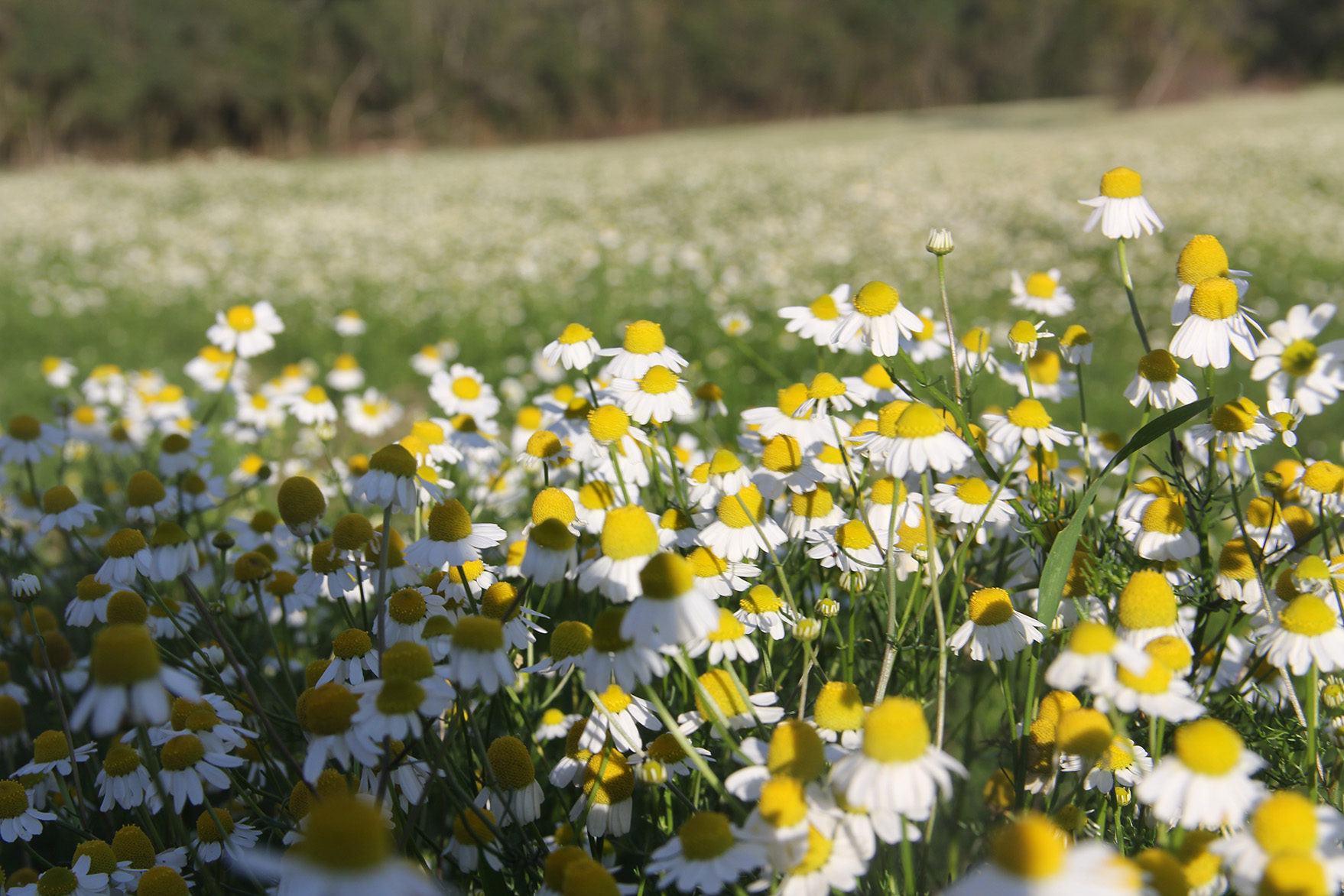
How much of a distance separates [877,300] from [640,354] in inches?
16.4

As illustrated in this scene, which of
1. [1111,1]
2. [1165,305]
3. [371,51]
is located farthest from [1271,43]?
[1165,305]

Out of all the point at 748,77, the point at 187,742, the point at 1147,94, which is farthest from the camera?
the point at 748,77

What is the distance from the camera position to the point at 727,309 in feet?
18.6

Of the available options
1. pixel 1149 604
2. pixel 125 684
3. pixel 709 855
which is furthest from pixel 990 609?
pixel 125 684

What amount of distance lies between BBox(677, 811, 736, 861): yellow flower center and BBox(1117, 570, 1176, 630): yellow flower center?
0.56m

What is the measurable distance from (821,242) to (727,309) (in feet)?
11.2

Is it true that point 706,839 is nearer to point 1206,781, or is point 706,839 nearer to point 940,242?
point 1206,781

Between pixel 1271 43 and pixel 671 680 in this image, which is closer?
pixel 671 680

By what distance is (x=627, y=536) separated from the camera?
121 cm

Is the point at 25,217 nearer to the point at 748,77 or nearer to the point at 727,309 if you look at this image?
the point at 727,309

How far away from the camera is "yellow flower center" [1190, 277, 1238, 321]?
1462 mm

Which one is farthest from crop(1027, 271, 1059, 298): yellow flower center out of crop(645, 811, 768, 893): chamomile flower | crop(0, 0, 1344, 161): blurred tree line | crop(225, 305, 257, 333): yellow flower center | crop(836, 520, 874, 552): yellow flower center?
crop(0, 0, 1344, 161): blurred tree line

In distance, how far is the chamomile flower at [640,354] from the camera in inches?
65.4

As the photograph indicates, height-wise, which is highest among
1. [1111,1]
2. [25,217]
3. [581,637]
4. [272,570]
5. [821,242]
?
[1111,1]
